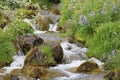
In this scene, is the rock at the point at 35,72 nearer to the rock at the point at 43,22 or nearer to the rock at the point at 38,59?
the rock at the point at 38,59

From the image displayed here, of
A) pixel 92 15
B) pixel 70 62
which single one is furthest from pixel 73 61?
pixel 92 15

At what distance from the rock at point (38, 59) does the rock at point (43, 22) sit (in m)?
5.74

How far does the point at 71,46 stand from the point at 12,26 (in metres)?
2.33

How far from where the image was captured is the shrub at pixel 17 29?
50.7 ft

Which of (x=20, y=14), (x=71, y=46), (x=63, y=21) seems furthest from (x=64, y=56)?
(x=20, y=14)

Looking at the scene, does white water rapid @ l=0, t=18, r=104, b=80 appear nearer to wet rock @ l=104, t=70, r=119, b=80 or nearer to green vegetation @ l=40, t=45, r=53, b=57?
wet rock @ l=104, t=70, r=119, b=80

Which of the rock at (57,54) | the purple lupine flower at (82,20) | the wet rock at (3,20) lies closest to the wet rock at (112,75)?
the rock at (57,54)

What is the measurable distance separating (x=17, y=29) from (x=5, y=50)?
230 cm

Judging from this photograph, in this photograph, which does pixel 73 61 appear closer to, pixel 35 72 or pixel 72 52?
pixel 72 52

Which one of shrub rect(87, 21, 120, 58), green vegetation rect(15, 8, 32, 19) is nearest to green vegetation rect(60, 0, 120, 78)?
shrub rect(87, 21, 120, 58)

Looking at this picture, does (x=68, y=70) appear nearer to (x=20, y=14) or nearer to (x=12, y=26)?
(x=12, y=26)

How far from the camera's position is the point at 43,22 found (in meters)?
19.3

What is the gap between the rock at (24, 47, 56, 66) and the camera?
13086 millimetres

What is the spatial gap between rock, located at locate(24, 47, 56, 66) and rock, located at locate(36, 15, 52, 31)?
574 centimetres
